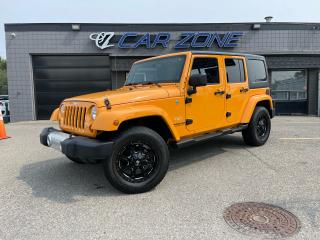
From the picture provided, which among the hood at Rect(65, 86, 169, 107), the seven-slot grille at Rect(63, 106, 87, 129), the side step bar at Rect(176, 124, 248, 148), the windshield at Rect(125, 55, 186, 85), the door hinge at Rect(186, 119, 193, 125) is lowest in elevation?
the side step bar at Rect(176, 124, 248, 148)

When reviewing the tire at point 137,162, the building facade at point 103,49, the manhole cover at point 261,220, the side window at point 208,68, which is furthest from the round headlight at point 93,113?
the building facade at point 103,49

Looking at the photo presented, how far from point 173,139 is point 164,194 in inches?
35.4

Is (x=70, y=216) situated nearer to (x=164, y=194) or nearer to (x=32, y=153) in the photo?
(x=164, y=194)

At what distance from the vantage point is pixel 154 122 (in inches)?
163

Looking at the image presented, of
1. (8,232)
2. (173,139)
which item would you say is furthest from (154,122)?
(8,232)

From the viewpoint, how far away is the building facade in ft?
45.2

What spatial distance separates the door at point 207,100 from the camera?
4453 mm

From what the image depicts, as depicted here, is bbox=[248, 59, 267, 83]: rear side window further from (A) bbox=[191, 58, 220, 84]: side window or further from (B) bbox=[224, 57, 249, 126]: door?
(A) bbox=[191, 58, 220, 84]: side window

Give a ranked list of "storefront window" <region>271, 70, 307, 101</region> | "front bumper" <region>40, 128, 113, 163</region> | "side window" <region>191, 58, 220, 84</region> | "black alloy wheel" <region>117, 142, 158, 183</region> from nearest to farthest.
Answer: "front bumper" <region>40, 128, 113, 163</region> < "black alloy wheel" <region>117, 142, 158, 183</region> < "side window" <region>191, 58, 220, 84</region> < "storefront window" <region>271, 70, 307, 101</region>

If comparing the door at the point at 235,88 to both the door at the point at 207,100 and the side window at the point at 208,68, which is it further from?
the side window at the point at 208,68

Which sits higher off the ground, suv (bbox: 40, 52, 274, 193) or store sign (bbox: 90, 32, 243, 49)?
store sign (bbox: 90, 32, 243, 49)

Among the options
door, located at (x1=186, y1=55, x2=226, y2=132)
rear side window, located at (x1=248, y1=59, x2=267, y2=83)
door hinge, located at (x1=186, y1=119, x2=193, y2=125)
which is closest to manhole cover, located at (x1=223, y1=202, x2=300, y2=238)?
door hinge, located at (x1=186, y1=119, x2=193, y2=125)

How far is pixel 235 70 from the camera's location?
550cm

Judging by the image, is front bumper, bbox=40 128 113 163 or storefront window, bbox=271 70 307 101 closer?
front bumper, bbox=40 128 113 163
